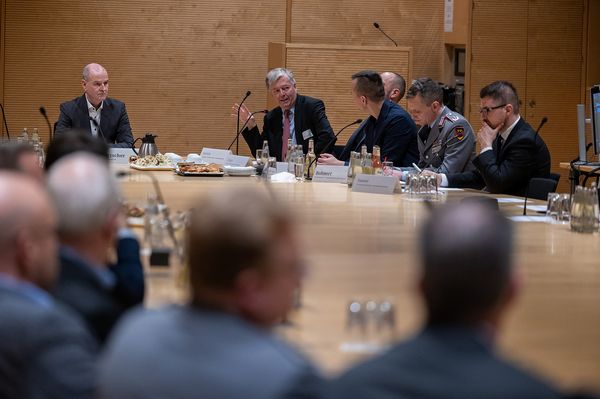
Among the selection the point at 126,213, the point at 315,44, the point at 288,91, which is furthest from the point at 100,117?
the point at 126,213

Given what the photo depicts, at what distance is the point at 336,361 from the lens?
206 cm

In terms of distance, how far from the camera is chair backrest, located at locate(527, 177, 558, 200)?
557 centimetres

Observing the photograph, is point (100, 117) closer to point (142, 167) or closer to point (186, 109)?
point (142, 167)

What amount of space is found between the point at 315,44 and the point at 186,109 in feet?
5.54

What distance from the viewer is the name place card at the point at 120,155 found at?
24.0 feet

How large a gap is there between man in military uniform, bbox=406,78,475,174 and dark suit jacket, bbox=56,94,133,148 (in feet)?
7.96

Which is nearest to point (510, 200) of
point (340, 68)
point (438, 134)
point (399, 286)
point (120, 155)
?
point (438, 134)

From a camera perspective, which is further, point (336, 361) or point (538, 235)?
point (538, 235)

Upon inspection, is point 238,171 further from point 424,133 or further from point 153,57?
point 153,57

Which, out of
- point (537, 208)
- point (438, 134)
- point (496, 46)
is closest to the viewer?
point (537, 208)

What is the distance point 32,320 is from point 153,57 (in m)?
8.58

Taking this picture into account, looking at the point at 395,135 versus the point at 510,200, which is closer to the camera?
the point at 510,200

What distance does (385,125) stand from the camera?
716cm

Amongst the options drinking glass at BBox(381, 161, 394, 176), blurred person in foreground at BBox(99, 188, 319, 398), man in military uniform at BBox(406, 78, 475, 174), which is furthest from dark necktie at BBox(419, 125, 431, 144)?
blurred person in foreground at BBox(99, 188, 319, 398)
